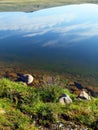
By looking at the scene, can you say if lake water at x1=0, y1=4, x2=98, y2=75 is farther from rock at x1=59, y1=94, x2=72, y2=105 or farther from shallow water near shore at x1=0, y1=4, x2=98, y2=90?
rock at x1=59, y1=94, x2=72, y2=105

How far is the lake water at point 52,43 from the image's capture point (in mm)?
25750

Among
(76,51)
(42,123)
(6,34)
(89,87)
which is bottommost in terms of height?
(42,123)

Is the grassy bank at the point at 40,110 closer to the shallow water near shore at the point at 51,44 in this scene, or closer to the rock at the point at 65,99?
the rock at the point at 65,99

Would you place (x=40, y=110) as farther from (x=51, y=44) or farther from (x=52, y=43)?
(x=52, y=43)

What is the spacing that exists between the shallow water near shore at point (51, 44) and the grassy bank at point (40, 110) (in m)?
9.76

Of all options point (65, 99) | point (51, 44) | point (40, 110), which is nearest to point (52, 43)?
point (51, 44)

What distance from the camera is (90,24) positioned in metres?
41.0

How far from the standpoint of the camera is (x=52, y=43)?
104 ft

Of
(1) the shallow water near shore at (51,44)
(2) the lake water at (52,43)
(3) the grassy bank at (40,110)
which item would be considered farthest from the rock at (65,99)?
(2) the lake water at (52,43)

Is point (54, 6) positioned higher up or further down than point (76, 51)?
higher up

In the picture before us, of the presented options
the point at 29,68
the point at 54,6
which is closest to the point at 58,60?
the point at 29,68

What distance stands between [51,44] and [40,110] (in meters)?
20.6

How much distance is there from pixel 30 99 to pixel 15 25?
1185 inches

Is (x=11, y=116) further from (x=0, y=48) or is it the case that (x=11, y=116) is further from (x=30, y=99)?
(x=0, y=48)
